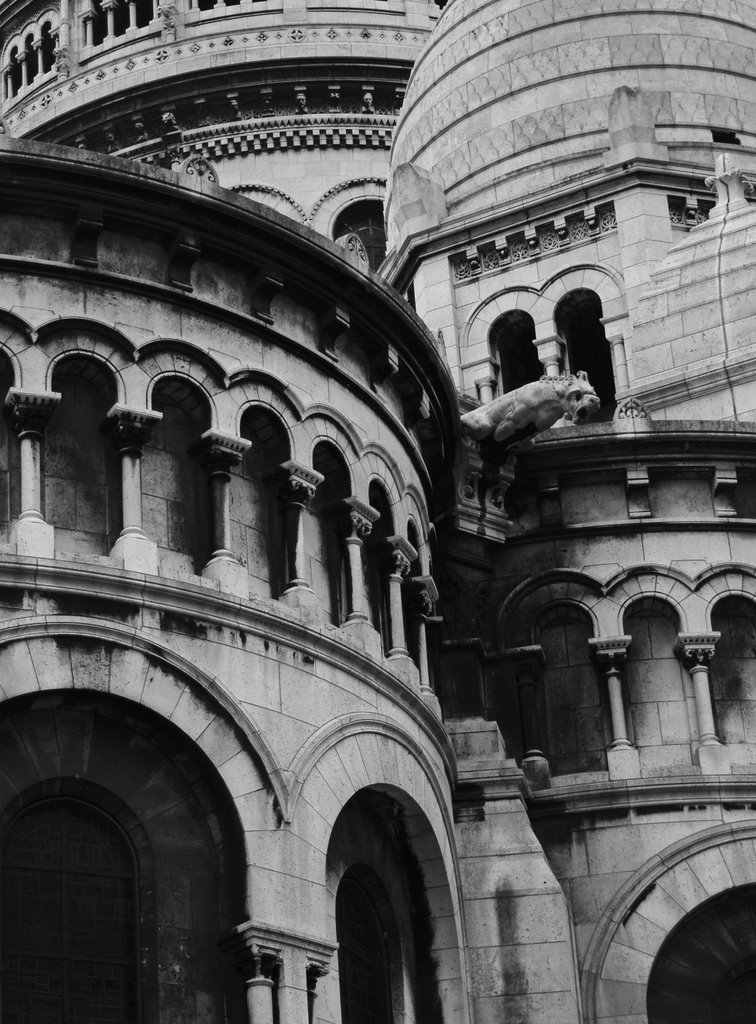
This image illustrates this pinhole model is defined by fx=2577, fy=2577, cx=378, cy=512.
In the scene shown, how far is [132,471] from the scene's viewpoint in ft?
86.4

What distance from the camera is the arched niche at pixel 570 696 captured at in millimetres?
32969

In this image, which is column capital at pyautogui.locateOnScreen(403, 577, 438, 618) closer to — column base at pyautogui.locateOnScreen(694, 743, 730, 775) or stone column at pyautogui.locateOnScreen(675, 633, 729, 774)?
stone column at pyautogui.locateOnScreen(675, 633, 729, 774)

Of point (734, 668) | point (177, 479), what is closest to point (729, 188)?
point (734, 668)

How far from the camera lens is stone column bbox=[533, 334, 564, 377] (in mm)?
46000

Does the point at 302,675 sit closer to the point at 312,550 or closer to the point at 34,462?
the point at 312,550

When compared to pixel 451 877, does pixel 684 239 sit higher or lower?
higher

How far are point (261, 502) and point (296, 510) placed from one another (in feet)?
1.27

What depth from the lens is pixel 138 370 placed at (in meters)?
26.8

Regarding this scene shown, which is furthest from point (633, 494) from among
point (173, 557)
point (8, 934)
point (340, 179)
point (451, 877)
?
point (340, 179)

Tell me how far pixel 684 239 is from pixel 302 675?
63.2ft

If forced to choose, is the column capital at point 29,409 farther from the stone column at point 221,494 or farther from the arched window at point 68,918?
the arched window at point 68,918

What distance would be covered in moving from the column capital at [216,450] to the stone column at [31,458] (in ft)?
5.72

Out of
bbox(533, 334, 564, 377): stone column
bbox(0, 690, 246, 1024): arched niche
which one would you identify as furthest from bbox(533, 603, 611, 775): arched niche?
bbox(533, 334, 564, 377): stone column

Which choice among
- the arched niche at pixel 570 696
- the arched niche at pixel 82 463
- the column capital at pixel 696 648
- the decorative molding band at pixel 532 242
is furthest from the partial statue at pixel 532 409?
the decorative molding band at pixel 532 242
